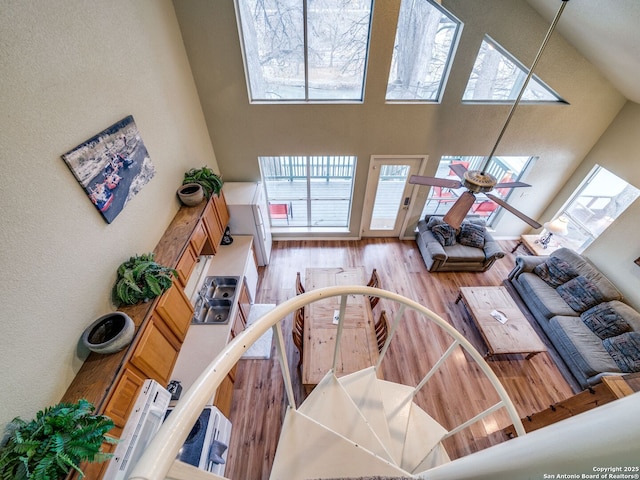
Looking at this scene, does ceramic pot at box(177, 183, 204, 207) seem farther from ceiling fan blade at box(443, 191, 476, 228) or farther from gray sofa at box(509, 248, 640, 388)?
gray sofa at box(509, 248, 640, 388)

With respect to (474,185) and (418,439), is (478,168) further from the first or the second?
(418,439)

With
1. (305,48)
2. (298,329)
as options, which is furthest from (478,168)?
(298,329)

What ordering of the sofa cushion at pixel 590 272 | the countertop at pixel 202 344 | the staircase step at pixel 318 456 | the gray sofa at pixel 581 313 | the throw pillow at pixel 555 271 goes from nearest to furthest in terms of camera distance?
the staircase step at pixel 318 456, the countertop at pixel 202 344, the gray sofa at pixel 581 313, the sofa cushion at pixel 590 272, the throw pillow at pixel 555 271

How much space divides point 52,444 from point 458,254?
4.97 meters

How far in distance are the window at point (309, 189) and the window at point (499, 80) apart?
1.89 m

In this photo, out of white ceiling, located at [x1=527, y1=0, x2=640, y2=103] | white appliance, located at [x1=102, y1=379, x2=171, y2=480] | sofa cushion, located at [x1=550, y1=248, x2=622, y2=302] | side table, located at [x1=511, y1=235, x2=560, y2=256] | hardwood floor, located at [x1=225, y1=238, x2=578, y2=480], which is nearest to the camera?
white appliance, located at [x1=102, y1=379, x2=171, y2=480]

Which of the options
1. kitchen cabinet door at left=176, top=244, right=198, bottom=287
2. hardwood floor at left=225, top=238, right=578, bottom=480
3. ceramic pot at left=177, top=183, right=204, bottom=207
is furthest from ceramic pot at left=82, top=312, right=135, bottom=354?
Answer: hardwood floor at left=225, top=238, right=578, bottom=480

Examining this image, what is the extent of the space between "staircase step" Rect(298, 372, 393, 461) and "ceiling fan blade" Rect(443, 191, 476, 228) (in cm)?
187

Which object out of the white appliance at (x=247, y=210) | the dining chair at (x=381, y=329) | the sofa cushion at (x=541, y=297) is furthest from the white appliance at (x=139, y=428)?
the sofa cushion at (x=541, y=297)

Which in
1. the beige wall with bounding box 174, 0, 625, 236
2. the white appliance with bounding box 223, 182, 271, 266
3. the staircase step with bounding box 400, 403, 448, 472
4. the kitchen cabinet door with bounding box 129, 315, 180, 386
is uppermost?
the beige wall with bounding box 174, 0, 625, 236

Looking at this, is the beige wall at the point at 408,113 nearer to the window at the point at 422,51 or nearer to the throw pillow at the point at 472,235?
the window at the point at 422,51

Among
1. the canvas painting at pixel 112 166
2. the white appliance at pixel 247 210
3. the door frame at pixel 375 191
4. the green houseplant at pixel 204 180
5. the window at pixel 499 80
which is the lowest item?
the canvas painting at pixel 112 166

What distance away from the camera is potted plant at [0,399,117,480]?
1.11 metres

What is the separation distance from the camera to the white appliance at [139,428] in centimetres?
145
